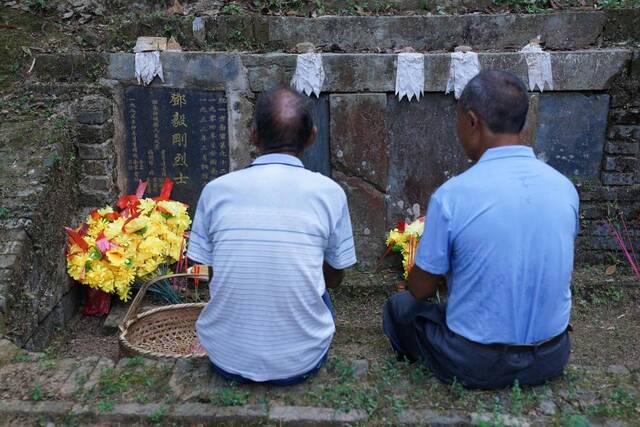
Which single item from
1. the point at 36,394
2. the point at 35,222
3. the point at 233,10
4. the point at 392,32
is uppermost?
the point at 233,10

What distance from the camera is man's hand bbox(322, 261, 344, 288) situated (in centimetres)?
251

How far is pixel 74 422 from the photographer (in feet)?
7.63

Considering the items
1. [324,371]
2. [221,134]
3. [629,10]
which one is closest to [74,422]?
[324,371]

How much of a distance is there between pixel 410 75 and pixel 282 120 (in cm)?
227

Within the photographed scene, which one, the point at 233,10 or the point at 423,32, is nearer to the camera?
the point at 423,32

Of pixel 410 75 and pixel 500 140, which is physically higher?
pixel 410 75

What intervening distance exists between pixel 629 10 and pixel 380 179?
222 cm

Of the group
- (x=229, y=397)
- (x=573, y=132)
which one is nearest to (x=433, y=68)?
(x=573, y=132)

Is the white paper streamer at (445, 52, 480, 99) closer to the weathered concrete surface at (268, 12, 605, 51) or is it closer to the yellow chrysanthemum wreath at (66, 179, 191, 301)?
the weathered concrete surface at (268, 12, 605, 51)

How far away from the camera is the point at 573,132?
448 cm

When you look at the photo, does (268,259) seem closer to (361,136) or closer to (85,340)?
(85,340)

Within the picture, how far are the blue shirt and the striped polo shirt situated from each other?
1.36 ft

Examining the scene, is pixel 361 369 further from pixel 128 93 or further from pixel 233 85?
pixel 128 93

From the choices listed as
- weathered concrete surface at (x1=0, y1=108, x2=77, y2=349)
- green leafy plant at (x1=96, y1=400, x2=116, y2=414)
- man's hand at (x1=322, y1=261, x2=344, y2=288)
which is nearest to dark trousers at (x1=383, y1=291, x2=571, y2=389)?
man's hand at (x1=322, y1=261, x2=344, y2=288)
